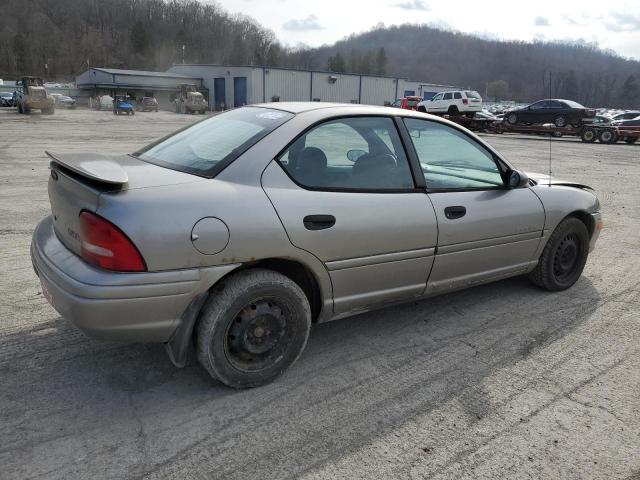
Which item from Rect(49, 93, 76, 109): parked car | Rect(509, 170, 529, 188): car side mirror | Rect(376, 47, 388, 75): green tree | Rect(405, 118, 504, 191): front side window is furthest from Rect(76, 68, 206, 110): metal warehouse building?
Rect(376, 47, 388, 75): green tree

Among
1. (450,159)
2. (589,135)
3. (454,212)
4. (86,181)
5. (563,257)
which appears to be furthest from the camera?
(589,135)

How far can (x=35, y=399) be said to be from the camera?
8.96 feet

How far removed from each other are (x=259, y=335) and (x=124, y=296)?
2.61 feet

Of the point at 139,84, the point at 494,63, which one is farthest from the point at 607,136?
the point at 494,63

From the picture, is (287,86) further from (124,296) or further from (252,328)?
(124,296)

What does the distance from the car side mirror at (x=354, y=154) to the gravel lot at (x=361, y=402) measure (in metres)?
1.26

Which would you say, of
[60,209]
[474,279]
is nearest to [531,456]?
[474,279]

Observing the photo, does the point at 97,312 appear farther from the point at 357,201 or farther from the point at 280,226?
the point at 357,201

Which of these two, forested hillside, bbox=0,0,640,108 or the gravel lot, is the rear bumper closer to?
the gravel lot

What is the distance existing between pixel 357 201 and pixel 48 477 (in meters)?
2.09

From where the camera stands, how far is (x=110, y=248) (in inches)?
95.2

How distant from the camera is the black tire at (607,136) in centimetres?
2556

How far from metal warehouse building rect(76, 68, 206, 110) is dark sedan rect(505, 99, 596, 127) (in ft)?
157

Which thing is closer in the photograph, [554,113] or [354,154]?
[354,154]
